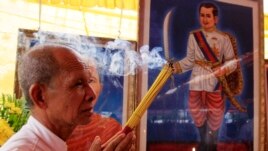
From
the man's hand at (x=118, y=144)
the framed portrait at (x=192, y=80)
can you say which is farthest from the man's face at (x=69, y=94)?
the framed portrait at (x=192, y=80)

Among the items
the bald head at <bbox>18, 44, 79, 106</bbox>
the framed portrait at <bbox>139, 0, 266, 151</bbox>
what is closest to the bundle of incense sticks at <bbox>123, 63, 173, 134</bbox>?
the framed portrait at <bbox>139, 0, 266, 151</bbox>

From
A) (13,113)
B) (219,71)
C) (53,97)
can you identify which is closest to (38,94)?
(53,97)

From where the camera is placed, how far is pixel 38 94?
1096mm

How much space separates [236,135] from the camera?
1.70 meters

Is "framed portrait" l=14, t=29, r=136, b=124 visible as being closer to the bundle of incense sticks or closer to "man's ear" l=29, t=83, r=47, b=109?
the bundle of incense sticks

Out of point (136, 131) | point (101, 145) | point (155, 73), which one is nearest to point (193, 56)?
point (155, 73)

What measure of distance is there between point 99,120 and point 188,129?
43cm

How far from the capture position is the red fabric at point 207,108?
164 cm

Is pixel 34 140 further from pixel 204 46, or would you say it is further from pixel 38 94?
pixel 204 46

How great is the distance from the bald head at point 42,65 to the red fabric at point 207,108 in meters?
0.71

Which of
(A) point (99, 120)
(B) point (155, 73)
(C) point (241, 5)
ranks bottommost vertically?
(A) point (99, 120)

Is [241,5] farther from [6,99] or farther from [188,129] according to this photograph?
[6,99]

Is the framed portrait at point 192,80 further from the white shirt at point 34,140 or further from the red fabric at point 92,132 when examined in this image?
the white shirt at point 34,140

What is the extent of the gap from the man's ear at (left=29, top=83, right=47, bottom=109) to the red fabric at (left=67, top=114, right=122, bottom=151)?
306mm
